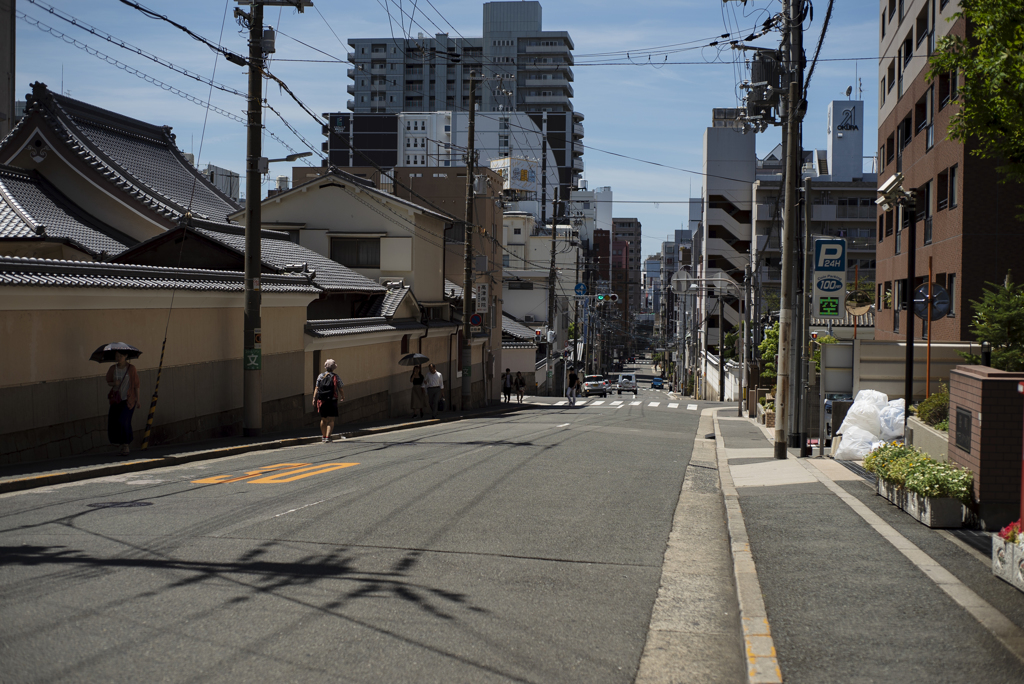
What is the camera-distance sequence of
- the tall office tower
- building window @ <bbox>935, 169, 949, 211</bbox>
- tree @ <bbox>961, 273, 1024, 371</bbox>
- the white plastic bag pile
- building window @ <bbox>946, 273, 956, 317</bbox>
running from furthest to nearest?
the tall office tower < building window @ <bbox>935, 169, 949, 211</bbox> < building window @ <bbox>946, 273, 956, 317</bbox> < tree @ <bbox>961, 273, 1024, 371</bbox> < the white plastic bag pile

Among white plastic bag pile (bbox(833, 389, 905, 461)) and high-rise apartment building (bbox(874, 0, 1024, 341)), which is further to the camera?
high-rise apartment building (bbox(874, 0, 1024, 341))

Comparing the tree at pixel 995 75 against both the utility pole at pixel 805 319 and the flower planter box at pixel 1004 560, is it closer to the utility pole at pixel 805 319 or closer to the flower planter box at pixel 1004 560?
the flower planter box at pixel 1004 560

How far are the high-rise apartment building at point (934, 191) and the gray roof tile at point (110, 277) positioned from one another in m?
17.2

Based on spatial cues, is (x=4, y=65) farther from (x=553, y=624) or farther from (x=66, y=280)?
(x=553, y=624)

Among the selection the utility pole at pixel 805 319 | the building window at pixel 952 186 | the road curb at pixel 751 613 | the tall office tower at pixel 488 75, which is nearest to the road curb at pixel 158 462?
the road curb at pixel 751 613

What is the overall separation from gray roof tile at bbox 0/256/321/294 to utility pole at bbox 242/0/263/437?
0.80 metres

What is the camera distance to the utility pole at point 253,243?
18.9 metres

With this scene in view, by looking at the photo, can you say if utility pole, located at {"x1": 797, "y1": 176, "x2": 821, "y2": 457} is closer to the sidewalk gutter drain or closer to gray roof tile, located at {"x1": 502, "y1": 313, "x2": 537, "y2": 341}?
the sidewalk gutter drain

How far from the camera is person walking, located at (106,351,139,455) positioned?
46.2 feet

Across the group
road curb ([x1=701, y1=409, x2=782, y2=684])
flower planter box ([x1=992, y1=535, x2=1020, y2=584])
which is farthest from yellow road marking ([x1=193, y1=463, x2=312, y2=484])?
flower planter box ([x1=992, y1=535, x2=1020, y2=584])

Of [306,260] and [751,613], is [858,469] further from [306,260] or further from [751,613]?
[306,260]

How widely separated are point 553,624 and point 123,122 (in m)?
33.2

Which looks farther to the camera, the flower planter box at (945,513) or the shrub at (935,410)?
the shrub at (935,410)

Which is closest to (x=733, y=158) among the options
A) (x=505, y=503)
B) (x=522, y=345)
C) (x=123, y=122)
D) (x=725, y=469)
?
(x=522, y=345)
